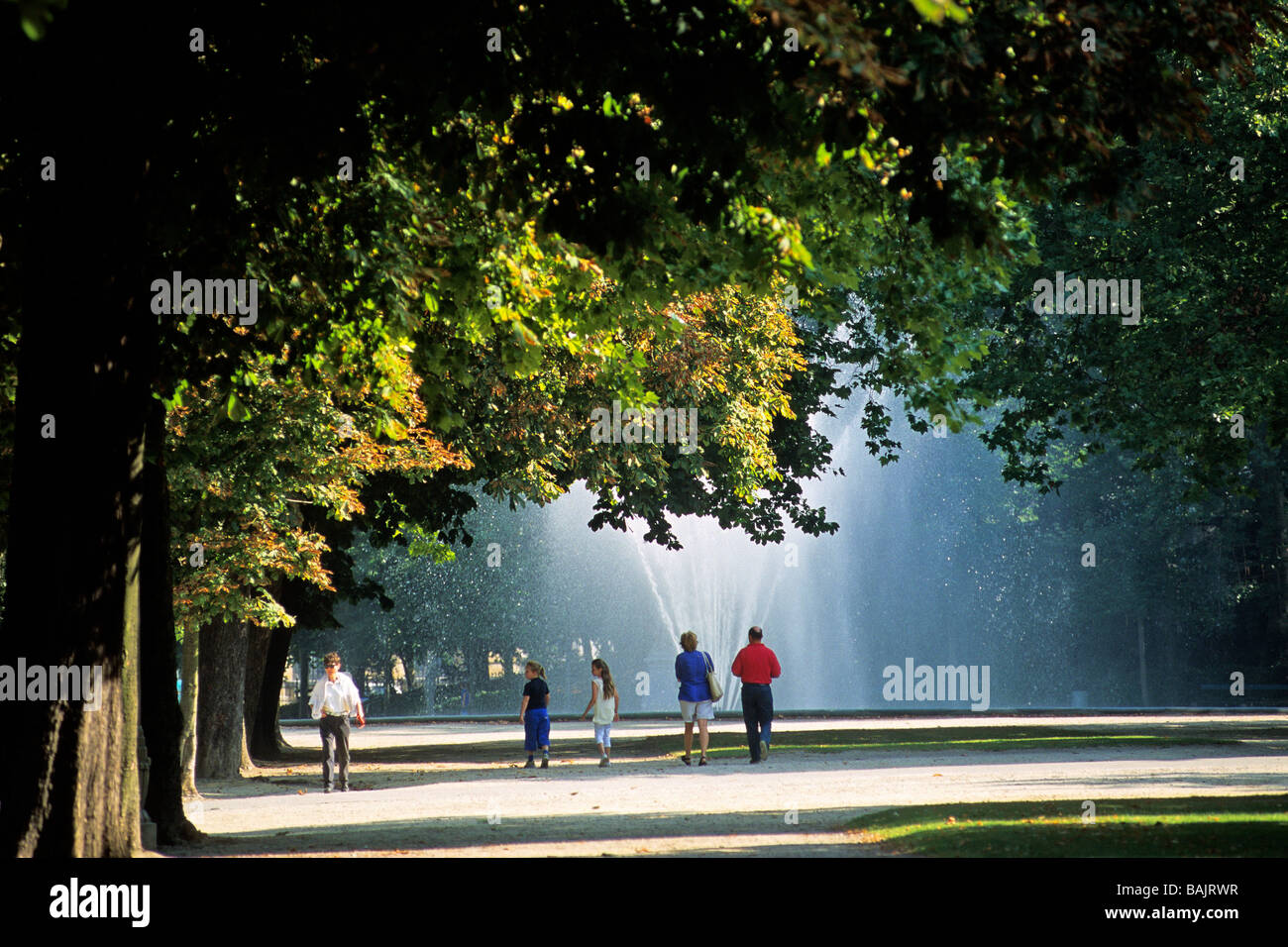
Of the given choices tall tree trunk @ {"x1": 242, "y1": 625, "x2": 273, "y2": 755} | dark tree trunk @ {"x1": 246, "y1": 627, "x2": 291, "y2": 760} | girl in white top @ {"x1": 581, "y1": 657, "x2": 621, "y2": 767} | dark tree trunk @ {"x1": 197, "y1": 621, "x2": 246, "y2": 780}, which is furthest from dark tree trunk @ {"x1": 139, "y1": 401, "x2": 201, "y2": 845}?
dark tree trunk @ {"x1": 246, "y1": 627, "x2": 291, "y2": 760}

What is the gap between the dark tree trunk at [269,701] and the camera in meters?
30.6

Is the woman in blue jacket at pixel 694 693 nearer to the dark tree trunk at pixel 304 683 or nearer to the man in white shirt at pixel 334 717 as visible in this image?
the man in white shirt at pixel 334 717

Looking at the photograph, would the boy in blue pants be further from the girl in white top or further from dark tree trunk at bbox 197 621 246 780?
dark tree trunk at bbox 197 621 246 780

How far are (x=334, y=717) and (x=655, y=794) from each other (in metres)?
5.45

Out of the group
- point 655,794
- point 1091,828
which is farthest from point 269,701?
point 1091,828

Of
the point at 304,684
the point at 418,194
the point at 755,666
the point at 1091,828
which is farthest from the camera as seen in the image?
the point at 304,684

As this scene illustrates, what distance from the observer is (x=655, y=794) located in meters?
18.0

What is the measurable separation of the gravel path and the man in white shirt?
41 centimetres

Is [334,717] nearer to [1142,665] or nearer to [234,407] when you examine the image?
[234,407]

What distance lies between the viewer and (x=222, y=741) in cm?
2380

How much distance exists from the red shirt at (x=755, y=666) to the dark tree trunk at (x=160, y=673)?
10.8 meters

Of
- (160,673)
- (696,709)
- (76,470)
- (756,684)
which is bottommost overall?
(696,709)

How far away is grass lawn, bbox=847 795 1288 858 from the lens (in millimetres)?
10719

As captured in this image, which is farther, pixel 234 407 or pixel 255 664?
pixel 255 664
